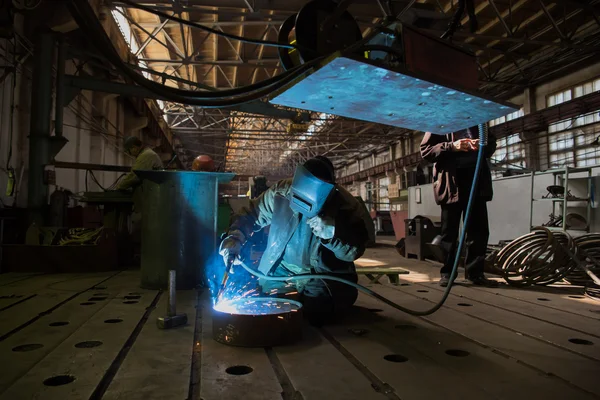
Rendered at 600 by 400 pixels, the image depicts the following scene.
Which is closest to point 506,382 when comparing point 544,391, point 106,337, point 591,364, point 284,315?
point 544,391

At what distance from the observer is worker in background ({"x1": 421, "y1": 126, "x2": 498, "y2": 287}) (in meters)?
3.13

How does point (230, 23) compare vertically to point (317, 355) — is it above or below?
above

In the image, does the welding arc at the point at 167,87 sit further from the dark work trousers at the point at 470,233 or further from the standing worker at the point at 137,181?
the standing worker at the point at 137,181

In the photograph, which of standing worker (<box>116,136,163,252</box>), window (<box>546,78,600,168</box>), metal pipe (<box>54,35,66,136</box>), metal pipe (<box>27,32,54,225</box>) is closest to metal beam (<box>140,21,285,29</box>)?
metal pipe (<box>54,35,66,136</box>)

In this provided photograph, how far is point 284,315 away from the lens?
156cm

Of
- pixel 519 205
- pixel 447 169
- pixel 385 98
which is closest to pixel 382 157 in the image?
pixel 519 205

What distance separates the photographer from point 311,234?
2.07 m

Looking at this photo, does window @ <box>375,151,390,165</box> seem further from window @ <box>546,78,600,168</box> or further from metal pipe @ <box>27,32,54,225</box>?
metal pipe @ <box>27,32,54,225</box>

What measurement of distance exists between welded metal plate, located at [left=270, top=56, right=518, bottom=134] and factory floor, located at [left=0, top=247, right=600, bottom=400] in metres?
0.90

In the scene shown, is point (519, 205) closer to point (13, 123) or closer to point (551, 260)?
point (551, 260)

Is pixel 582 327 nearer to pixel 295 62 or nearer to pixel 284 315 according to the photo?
pixel 284 315

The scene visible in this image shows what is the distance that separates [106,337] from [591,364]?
1.85 metres

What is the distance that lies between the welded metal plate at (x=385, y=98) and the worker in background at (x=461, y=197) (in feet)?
5.49

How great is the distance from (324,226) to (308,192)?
0.56 feet
